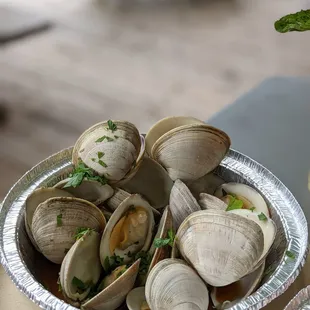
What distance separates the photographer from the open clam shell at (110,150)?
72 centimetres

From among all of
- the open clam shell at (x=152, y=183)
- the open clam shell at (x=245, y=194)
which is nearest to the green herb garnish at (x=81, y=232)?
the open clam shell at (x=152, y=183)

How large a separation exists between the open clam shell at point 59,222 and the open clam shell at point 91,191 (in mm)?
36

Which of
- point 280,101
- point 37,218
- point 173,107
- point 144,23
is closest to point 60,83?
point 173,107

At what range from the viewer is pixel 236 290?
0.68 m

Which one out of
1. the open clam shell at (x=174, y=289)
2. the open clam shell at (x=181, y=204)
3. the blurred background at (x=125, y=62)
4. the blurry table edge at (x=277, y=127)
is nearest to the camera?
the open clam shell at (x=174, y=289)

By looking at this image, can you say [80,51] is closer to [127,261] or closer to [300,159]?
[300,159]

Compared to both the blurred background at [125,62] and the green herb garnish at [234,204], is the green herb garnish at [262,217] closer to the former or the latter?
the green herb garnish at [234,204]

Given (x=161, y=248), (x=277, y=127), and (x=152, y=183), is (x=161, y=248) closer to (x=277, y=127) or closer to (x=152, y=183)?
(x=152, y=183)

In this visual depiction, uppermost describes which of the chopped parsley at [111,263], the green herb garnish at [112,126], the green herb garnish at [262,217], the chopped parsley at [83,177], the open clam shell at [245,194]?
the green herb garnish at [112,126]

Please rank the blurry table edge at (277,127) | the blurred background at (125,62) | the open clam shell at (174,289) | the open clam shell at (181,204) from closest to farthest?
the open clam shell at (174,289)
the open clam shell at (181,204)
the blurry table edge at (277,127)
the blurred background at (125,62)

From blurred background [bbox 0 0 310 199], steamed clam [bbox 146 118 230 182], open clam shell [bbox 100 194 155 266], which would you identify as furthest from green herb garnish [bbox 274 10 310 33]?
blurred background [bbox 0 0 310 199]

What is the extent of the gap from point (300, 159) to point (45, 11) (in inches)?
73.5

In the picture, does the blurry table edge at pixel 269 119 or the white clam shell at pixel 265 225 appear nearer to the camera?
the white clam shell at pixel 265 225

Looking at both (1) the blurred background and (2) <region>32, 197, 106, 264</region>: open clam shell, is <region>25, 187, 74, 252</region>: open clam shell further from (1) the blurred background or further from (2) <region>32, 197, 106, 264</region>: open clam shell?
(1) the blurred background
